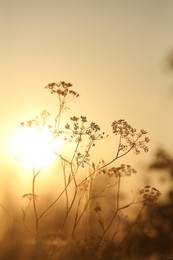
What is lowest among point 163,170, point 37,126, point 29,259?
point 29,259

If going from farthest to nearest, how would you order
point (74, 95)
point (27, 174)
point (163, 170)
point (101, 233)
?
1. point (163, 170)
2. point (101, 233)
3. point (27, 174)
4. point (74, 95)

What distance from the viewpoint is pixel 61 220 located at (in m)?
6.33

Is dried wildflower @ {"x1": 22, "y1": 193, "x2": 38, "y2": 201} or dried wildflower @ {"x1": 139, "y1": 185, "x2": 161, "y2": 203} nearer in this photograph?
dried wildflower @ {"x1": 22, "y1": 193, "x2": 38, "y2": 201}

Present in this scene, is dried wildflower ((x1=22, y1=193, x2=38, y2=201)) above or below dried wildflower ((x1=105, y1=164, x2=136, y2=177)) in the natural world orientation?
below

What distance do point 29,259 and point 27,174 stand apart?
1.27m

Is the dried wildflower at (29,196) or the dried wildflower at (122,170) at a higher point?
the dried wildflower at (122,170)

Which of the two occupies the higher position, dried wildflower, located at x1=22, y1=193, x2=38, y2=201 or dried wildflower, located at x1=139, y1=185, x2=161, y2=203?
dried wildflower, located at x1=139, y1=185, x2=161, y2=203

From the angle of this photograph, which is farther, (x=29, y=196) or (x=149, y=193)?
(x=149, y=193)

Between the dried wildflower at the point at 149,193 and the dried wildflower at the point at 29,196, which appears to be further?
the dried wildflower at the point at 149,193

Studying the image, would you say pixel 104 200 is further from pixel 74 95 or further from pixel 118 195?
pixel 74 95

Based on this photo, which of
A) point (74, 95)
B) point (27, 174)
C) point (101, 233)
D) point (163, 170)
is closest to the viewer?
point (74, 95)

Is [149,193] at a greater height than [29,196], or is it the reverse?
[149,193]

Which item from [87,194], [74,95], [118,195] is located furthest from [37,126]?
[118,195]

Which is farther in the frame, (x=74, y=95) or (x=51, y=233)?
(x=51, y=233)
